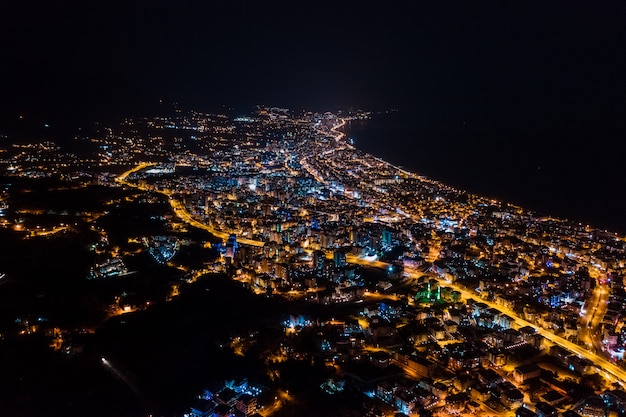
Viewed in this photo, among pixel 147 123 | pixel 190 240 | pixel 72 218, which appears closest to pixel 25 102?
pixel 147 123

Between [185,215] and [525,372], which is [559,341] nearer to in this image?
[525,372]

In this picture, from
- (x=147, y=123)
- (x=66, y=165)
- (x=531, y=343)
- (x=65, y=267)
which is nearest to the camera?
(x=531, y=343)

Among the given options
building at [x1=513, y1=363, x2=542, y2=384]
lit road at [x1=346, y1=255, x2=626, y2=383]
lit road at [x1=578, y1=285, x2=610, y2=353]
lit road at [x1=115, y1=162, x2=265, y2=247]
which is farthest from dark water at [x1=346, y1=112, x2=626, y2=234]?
lit road at [x1=115, y1=162, x2=265, y2=247]

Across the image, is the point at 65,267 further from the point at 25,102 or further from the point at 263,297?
the point at 25,102

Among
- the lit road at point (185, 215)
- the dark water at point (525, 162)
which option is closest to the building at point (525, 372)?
the lit road at point (185, 215)

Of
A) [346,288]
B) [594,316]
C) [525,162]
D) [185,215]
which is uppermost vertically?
[594,316]

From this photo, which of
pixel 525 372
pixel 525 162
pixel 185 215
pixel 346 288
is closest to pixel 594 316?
pixel 525 372

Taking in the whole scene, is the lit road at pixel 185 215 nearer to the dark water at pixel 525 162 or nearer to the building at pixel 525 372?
the building at pixel 525 372

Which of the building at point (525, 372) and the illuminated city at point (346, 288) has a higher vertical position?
the building at point (525, 372)
